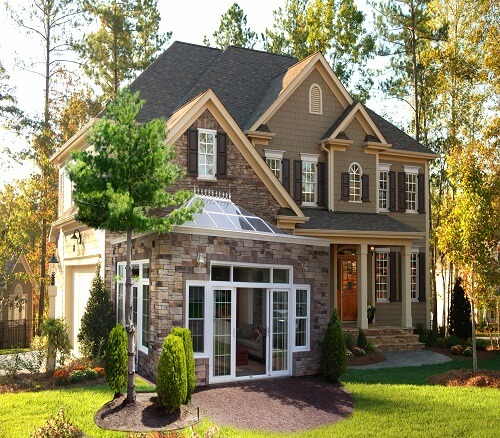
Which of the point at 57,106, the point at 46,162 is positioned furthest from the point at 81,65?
the point at 46,162

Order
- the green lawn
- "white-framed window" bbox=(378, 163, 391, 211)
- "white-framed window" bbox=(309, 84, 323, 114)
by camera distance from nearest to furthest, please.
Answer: the green lawn → "white-framed window" bbox=(309, 84, 323, 114) → "white-framed window" bbox=(378, 163, 391, 211)

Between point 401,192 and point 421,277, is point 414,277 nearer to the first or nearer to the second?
point 421,277

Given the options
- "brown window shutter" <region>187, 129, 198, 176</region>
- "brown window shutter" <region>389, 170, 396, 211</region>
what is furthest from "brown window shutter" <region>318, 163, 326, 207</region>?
"brown window shutter" <region>187, 129, 198, 176</region>

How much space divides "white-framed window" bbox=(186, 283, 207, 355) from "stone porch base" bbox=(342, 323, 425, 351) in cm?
739

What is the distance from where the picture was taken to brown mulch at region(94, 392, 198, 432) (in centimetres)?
873

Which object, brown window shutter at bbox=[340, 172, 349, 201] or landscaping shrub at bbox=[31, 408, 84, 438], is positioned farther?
brown window shutter at bbox=[340, 172, 349, 201]

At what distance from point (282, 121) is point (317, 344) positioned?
895cm

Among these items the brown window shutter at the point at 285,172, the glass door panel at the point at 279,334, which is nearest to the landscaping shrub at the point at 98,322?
the glass door panel at the point at 279,334

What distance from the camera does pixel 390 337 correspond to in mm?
19266

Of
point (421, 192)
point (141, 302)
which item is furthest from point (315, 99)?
point (141, 302)

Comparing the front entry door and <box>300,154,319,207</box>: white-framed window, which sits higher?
<box>300,154,319,207</box>: white-framed window

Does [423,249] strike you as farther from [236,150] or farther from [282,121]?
[236,150]

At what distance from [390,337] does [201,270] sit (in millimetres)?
9307

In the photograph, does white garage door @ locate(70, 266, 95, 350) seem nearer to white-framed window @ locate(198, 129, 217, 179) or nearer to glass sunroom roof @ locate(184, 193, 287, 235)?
white-framed window @ locate(198, 129, 217, 179)
